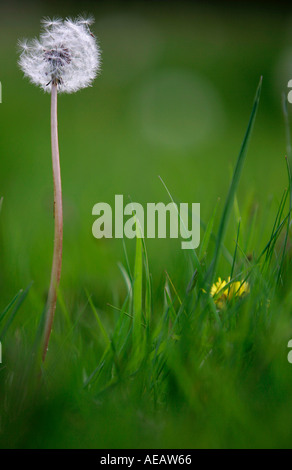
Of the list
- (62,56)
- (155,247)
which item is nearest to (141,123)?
(155,247)

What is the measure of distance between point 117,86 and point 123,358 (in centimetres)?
342

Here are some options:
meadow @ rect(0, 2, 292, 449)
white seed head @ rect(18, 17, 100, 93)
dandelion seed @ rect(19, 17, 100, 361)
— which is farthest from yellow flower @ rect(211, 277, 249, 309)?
white seed head @ rect(18, 17, 100, 93)

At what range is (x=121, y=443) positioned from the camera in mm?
512

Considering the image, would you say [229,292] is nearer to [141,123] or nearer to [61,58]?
[61,58]

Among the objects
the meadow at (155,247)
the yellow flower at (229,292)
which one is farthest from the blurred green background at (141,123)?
the yellow flower at (229,292)

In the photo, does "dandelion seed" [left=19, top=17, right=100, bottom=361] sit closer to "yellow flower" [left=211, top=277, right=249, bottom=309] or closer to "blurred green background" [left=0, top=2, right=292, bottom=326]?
"yellow flower" [left=211, top=277, right=249, bottom=309]

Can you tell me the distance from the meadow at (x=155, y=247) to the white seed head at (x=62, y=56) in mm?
250

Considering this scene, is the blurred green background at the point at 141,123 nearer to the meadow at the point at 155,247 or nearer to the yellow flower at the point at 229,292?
the meadow at the point at 155,247

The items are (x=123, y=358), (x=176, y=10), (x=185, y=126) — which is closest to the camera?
(x=123, y=358)

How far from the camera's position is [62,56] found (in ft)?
2.15

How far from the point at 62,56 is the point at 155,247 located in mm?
924

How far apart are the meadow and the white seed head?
250mm

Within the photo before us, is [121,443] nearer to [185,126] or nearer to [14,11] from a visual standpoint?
[185,126]

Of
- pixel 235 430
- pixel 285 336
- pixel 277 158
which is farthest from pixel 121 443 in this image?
pixel 277 158
